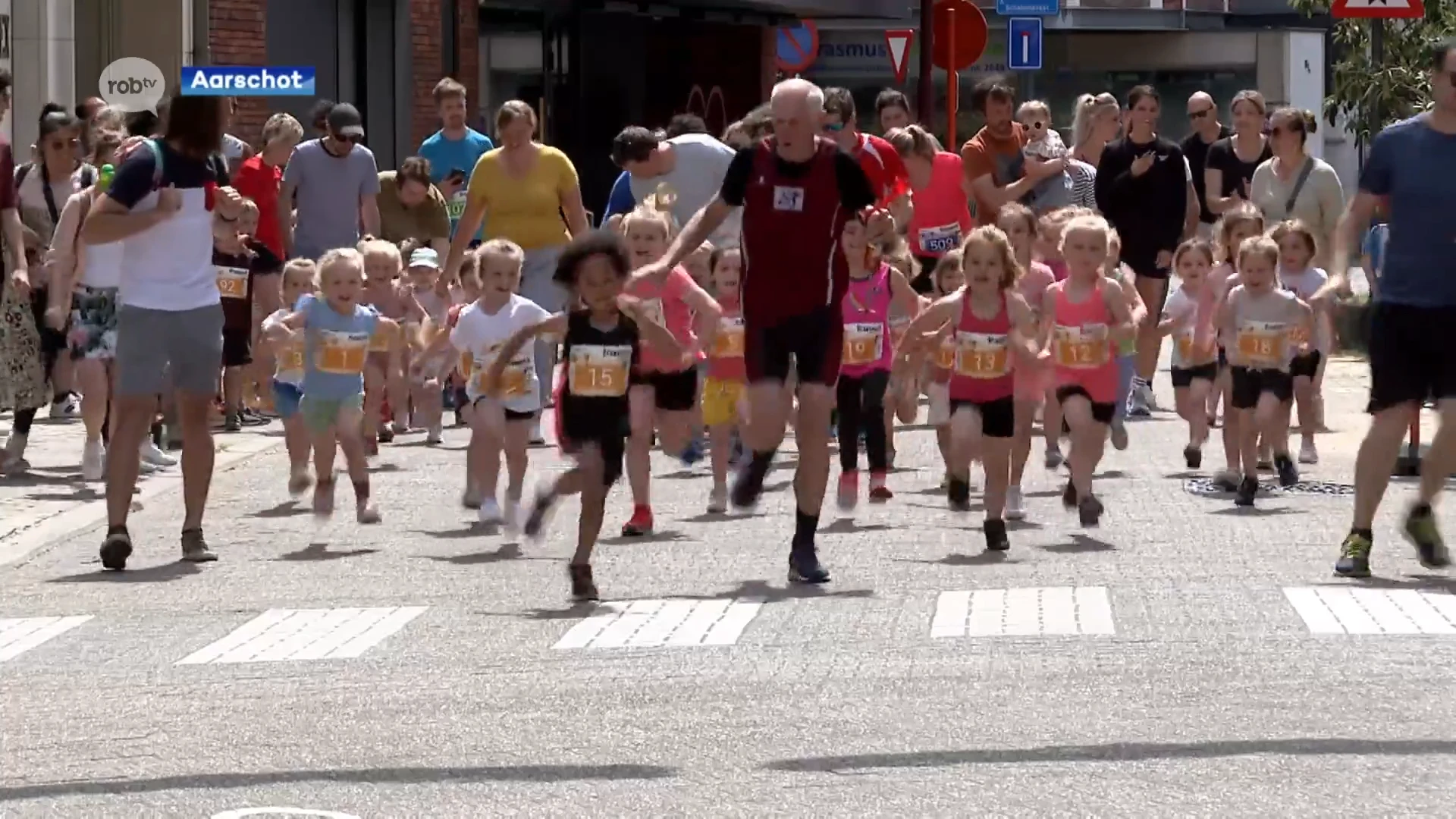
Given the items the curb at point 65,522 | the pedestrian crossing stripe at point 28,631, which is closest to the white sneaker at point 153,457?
the curb at point 65,522

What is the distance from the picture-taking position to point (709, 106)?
143ft

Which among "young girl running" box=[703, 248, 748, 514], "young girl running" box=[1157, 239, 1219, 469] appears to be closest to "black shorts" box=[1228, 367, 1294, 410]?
"young girl running" box=[1157, 239, 1219, 469]

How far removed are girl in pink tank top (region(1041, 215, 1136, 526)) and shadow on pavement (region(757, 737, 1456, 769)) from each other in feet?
19.7

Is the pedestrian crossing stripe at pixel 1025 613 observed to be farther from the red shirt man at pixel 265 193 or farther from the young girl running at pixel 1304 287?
the red shirt man at pixel 265 193

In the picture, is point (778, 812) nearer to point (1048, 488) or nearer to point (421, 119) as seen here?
point (1048, 488)

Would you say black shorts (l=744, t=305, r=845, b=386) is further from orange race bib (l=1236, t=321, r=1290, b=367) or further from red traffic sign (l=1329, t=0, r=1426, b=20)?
red traffic sign (l=1329, t=0, r=1426, b=20)

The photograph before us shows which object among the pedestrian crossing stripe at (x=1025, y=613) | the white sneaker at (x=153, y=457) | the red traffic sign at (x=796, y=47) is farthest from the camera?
the red traffic sign at (x=796, y=47)

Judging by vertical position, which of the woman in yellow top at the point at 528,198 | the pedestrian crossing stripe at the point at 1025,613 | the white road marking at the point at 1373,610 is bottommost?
the pedestrian crossing stripe at the point at 1025,613

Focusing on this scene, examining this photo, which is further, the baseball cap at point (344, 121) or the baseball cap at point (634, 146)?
the baseball cap at point (344, 121)

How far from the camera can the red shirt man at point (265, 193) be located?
2006cm

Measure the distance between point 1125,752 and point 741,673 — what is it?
5.80 feet

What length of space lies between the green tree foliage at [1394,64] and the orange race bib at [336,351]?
1624 cm

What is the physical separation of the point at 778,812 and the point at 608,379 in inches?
184

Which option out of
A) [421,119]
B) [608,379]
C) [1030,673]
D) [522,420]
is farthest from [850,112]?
[421,119]
